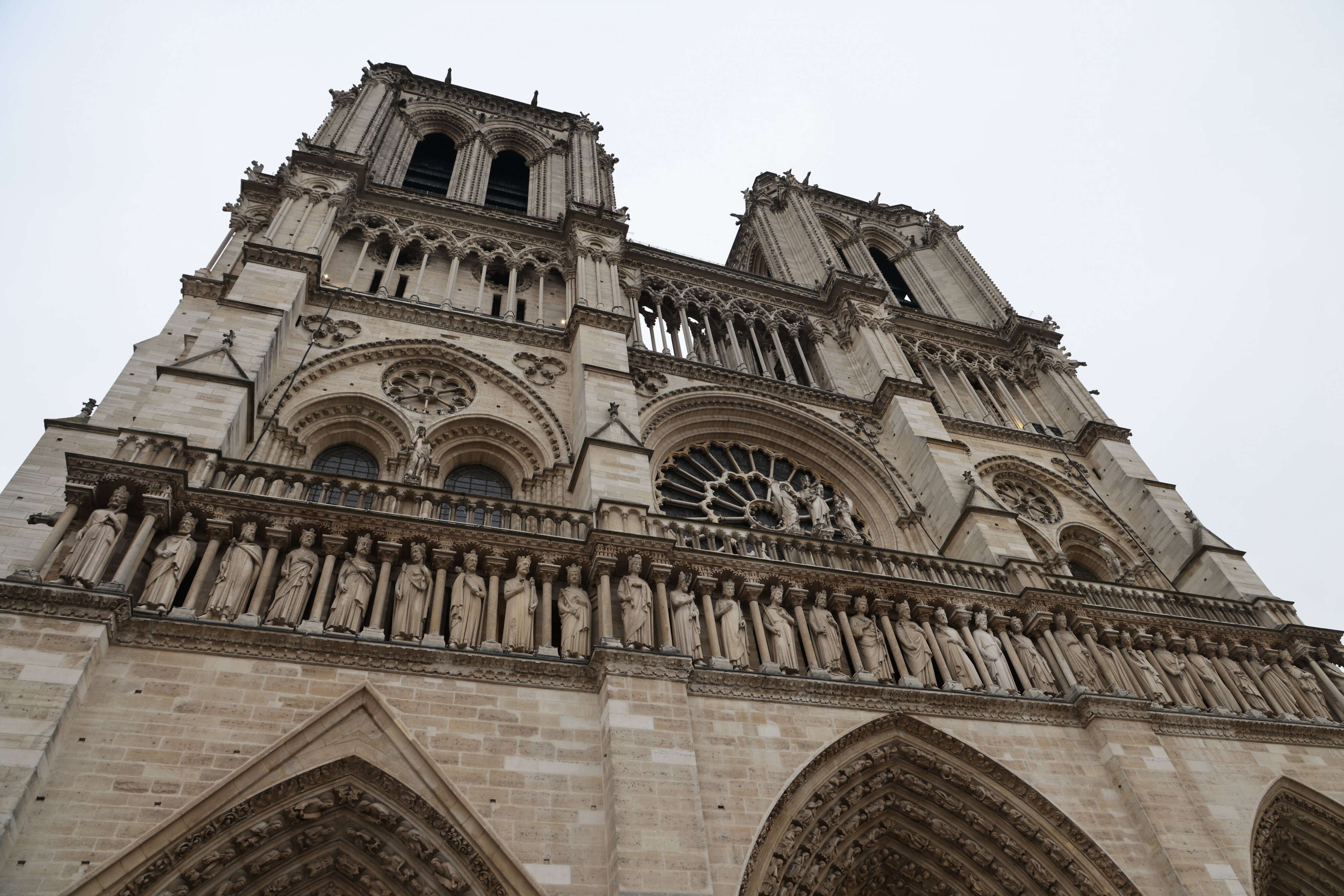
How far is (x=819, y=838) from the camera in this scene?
8469 millimetres

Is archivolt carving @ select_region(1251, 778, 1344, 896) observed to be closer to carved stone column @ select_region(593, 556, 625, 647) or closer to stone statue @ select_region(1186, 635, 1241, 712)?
stone statue @ select_region(1186, 635, 1241, 712)

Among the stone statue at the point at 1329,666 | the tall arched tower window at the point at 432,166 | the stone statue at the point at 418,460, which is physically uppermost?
the tall arched tower window at the point at 432,166

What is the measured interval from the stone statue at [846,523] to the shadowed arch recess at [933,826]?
11.6 ft

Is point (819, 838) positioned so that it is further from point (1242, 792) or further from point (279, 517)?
point (279, 517)

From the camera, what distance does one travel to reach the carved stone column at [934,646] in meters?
10.0

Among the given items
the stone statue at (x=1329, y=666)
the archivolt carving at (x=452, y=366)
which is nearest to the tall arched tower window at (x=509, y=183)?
the archivolt carving at (x=452, y=366)

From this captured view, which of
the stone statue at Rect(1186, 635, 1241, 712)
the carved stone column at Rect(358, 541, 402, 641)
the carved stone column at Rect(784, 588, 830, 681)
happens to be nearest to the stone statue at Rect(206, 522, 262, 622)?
the carved stone column at Rect(358, 541, 402, 641)

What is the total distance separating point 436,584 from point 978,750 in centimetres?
601

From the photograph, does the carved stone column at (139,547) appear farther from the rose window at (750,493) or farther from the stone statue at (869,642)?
the stone statue at (869,642)

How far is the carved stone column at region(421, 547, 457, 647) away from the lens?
328 inches

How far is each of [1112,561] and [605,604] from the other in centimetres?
1001

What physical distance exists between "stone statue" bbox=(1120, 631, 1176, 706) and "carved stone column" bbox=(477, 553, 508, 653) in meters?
7.96

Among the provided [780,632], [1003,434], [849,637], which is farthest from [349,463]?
[1003,434]

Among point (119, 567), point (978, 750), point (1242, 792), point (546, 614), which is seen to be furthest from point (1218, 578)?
point (119, 567)
